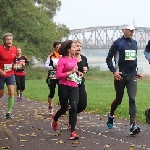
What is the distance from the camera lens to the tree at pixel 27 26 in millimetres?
43125

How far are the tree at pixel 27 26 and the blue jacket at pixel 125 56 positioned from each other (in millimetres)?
35257

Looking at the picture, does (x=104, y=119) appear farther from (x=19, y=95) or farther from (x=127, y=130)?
(x=19, y=95)

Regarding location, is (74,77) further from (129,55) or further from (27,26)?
(27,26)

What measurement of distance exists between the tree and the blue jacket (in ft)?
116

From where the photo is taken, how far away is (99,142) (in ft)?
23.4

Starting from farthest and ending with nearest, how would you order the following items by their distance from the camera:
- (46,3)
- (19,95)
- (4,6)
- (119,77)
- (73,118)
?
(46,3), (4,6), (19,95), (119,77), (73,118)

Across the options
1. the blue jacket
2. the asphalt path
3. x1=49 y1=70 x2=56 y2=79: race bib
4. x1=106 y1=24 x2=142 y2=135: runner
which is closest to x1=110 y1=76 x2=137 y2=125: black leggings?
x1=106 y1=24 x2=142 y2=135: runner

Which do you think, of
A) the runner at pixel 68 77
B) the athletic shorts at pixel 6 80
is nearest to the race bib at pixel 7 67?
the athletic shorts at pixel 6 80

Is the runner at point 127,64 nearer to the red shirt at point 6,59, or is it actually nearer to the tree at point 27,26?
the red shirt at point 6,59

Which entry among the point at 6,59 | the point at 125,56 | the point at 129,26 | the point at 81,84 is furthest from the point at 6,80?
the point at 129,26

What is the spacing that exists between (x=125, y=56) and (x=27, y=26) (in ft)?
123

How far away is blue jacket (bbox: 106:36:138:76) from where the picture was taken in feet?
26.8

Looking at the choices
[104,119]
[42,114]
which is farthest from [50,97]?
[104,119]

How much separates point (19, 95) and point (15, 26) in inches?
1154
